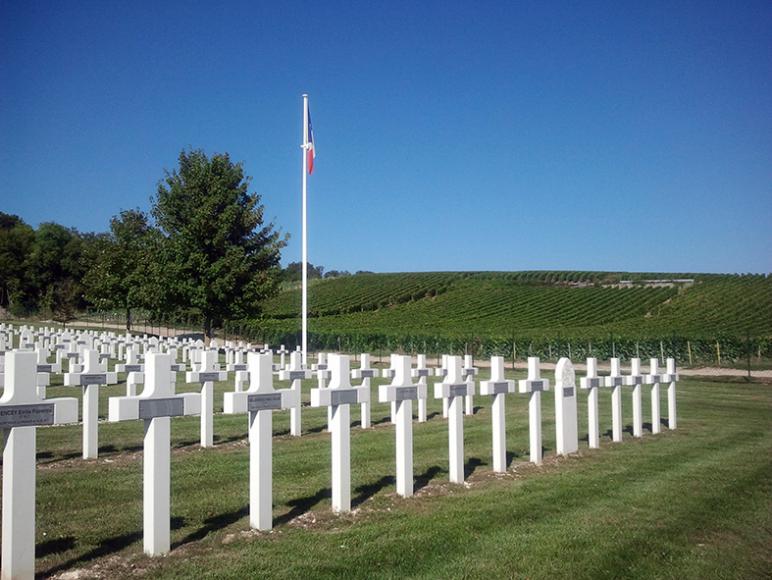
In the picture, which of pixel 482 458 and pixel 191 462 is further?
pixel 482 458

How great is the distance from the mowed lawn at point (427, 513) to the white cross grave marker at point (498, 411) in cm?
27

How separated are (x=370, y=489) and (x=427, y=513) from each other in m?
1.10

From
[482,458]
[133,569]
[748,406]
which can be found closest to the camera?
[133,569]

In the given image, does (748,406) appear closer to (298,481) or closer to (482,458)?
(482,458)

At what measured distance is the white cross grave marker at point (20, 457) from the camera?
14.3ft

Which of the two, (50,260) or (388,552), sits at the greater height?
(50,260)

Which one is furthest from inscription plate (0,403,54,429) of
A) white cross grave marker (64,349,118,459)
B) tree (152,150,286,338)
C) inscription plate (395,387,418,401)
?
tree (152,150,286,338)

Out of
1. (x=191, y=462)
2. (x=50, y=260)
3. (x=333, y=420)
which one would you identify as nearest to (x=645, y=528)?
(x=333, y=420)

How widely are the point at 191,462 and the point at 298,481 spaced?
1747mm

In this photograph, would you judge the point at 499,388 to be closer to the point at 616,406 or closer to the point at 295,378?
the point at 616,406

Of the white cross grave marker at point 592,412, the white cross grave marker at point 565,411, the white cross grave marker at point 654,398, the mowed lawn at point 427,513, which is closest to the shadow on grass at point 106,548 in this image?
the mowed lawn at point 427,513

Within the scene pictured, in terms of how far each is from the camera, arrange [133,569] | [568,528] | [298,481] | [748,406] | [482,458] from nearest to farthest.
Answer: [133,569], [568,528], [298,481], [482,458], [748,406]

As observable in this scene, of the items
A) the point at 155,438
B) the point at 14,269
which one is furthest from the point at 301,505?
the point at 14,269

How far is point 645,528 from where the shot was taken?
6.00 meters
